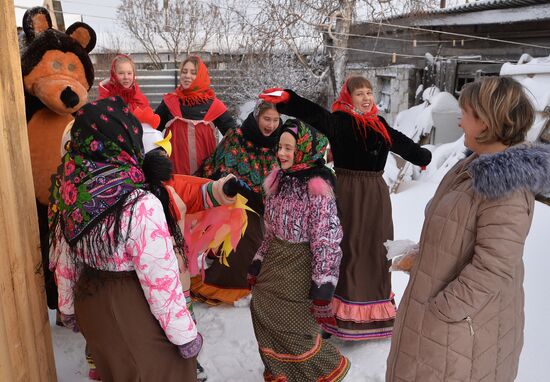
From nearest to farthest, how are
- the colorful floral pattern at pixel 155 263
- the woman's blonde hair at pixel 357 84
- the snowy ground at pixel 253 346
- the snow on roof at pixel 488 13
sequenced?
1. the colorful floral pattern at pixel 155 263
2. the snowy ground at pixel 253 346
3. the woman's blonde hair at pixel 357 84
4. the snow on roof at pixel 488 13

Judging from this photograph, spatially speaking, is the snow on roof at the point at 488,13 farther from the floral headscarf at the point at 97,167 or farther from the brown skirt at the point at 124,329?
the brown skirt at the point at 124,329

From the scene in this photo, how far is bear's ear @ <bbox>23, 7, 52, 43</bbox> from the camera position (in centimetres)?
337

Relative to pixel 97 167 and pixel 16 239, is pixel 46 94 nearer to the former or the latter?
pixel 16 239

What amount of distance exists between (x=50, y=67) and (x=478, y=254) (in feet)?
10.0

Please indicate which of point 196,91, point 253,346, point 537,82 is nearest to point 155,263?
point 253,346

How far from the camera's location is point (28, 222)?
2.16m

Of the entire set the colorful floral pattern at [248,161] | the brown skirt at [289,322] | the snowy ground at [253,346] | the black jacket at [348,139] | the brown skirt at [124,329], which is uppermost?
the black jacket at [348,139]

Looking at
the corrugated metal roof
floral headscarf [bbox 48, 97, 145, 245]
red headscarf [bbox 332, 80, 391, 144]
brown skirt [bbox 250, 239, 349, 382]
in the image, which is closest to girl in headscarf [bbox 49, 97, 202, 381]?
floral headscarf [bbox 48, 97, 145, 245]

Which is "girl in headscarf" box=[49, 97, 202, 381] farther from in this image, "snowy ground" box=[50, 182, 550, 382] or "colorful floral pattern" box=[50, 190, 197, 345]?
"snowy ground" box=[50, 182, 550, 382]

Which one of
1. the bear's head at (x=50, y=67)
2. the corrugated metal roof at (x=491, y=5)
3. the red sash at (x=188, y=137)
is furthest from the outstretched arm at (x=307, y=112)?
the corrugated metal roof at (x=491, y=5)

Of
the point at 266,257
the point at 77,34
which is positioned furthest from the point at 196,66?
the point at 266,257

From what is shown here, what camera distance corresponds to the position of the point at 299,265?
8.68ft

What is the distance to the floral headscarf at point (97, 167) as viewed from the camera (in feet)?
5.86

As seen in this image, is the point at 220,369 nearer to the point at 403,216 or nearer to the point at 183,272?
the point at 183,272
